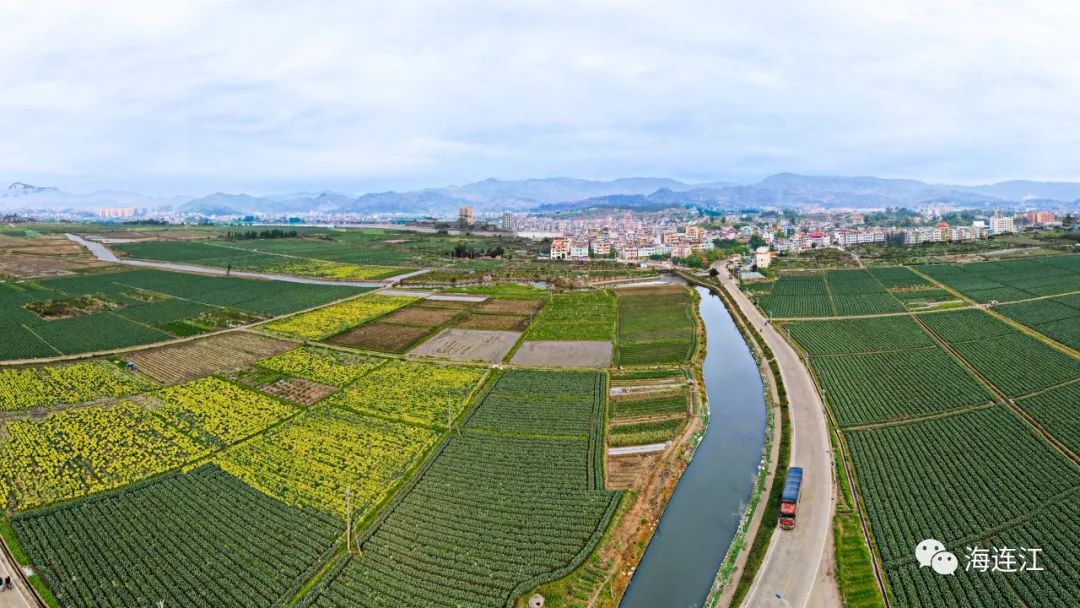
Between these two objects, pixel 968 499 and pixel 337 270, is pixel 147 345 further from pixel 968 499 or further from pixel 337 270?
pixel 968 499

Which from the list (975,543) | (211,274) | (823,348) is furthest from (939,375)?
(211,274)

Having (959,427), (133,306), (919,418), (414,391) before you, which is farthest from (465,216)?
(959,427)

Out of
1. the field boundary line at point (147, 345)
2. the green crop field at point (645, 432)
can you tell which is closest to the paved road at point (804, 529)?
the green crop field at point (645, 432)

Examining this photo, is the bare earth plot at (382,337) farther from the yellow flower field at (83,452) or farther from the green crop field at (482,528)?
the green crop field at (482,528)

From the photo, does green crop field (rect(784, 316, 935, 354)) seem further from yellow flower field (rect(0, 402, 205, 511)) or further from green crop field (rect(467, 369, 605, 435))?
yellow flower field (rect(0, 402, 205, 511))

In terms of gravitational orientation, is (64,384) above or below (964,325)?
below
